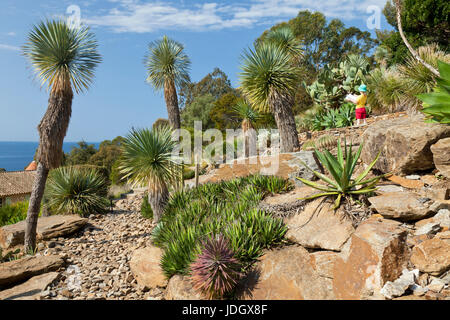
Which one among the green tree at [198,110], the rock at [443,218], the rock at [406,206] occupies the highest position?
the green tree at [198,110]

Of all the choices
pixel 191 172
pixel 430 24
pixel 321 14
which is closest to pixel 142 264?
pixel 191 172

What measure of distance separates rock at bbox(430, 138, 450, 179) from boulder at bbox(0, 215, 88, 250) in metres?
9.94

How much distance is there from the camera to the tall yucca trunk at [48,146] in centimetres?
870

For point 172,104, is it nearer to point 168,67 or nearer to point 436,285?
point 168,67

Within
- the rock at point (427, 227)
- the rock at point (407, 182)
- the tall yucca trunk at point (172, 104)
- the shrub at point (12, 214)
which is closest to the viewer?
the rock at point (427, 227)

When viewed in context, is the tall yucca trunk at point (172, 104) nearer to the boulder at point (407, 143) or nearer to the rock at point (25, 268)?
the rock at point (25, 268)

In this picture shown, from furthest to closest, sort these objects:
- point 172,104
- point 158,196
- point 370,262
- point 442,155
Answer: point 172,104 < point 158,196 < point 442,155 < point 370,262

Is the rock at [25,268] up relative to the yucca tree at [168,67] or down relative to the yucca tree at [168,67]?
down

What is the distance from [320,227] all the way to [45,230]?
8.27 m

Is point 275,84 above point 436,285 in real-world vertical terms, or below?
above

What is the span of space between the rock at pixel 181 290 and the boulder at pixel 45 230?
597cm

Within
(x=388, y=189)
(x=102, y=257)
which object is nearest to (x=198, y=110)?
(x=102, y=257)

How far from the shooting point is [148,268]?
6.41m

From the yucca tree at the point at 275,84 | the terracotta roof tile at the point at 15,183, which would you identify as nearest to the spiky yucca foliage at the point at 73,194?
the yucca tree at the point at 275,84
